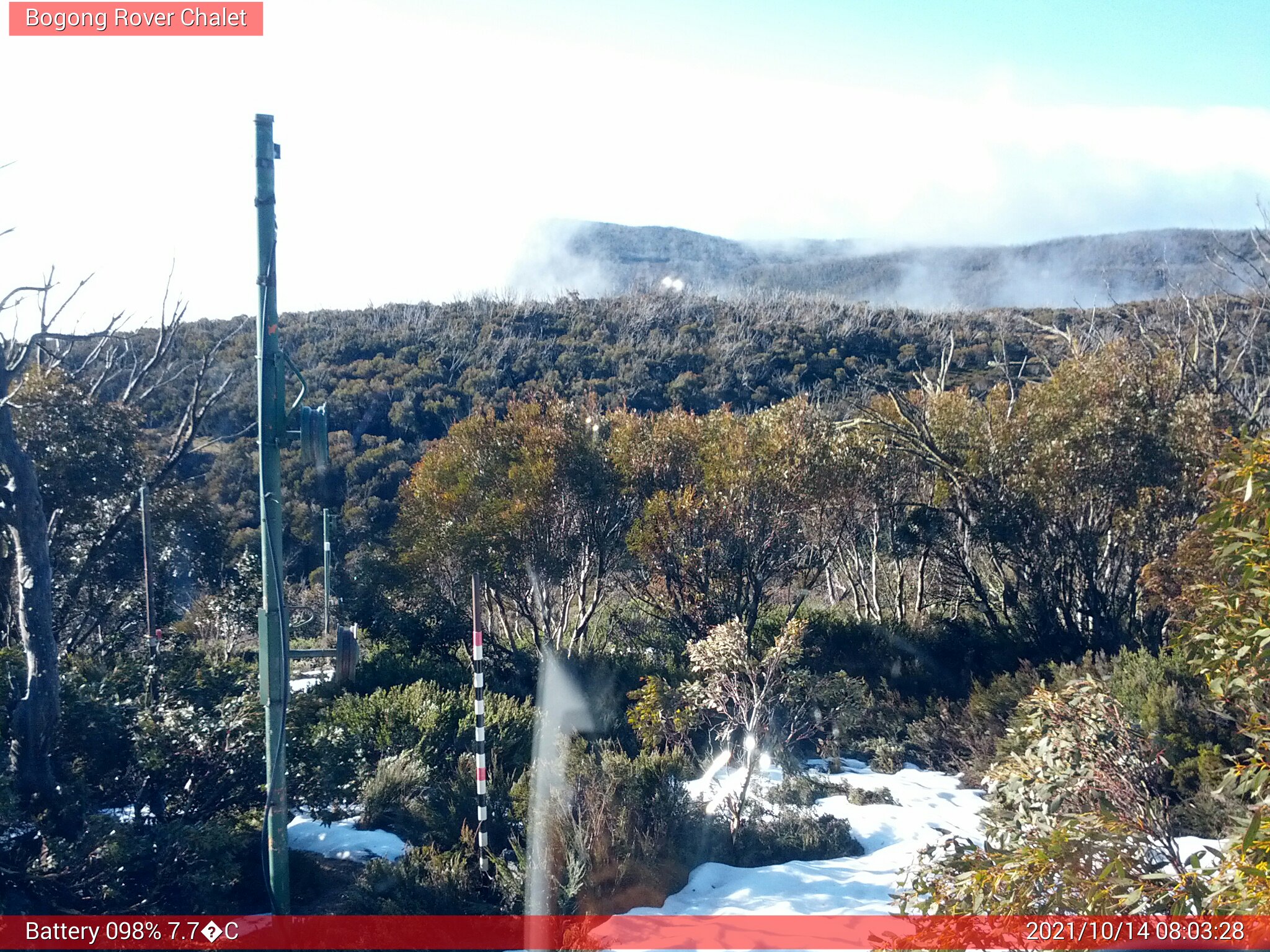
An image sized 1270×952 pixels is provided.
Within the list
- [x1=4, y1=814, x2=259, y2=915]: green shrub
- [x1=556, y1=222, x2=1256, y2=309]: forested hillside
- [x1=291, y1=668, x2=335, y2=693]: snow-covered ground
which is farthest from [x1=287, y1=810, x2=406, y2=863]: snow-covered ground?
[x1=556, y1=222, x2=1256, y2=309]: forested hillside

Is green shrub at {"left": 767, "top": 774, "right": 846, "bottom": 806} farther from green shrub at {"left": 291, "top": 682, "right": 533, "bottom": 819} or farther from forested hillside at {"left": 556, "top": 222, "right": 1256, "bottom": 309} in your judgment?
forested hillside at {"left": 556, "top": 222, "right": 1256, "bottom": 309}

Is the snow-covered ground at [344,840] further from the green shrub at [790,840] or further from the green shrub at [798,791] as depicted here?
the green shrub at [798,791]

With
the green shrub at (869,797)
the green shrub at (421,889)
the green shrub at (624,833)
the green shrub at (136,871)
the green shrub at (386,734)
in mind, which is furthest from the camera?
the green shrub at (869,797)

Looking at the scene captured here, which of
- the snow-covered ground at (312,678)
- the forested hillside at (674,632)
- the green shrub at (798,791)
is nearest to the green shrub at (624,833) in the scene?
the forested hillside at (674,632)

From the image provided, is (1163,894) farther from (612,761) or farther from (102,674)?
(102,674)

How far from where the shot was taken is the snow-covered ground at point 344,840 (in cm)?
652

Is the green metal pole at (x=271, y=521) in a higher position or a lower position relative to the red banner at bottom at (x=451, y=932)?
higher

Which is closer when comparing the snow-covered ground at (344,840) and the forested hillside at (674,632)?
the forested hillside at (674,632)

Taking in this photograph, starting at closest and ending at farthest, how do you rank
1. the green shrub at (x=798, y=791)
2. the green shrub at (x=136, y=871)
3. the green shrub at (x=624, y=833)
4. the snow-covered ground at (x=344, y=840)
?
1. the green shrub at (x=136, y=871)
2. the green shrub at (x=624, y=833)
3. the snow-covered ground at (x=344, y=840)
4. the green shrub at (x=798, y=791)

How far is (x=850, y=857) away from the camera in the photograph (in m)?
7.05

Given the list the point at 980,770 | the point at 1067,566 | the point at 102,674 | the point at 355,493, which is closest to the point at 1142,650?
the point at 980,770

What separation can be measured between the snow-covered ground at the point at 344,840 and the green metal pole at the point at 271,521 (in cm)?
167

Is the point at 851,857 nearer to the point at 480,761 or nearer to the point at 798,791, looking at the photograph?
the point at 798,791

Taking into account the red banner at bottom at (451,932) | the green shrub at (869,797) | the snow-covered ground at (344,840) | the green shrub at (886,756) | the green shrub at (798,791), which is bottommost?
the green shrub at (886,756)
